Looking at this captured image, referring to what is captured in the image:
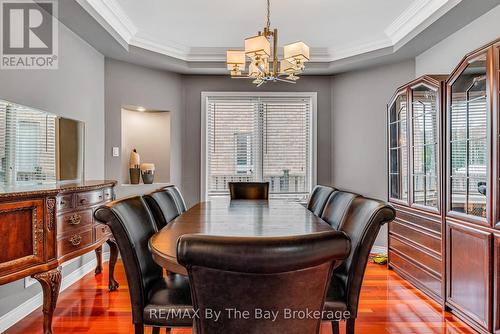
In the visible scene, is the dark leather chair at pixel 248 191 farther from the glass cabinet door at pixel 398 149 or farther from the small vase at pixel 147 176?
the glass cabinet door at pixel 398 149

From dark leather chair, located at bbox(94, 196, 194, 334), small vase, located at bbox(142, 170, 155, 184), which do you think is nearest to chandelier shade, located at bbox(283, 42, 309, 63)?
dark leather chair, located at bbox(94, 196, 194, 334)

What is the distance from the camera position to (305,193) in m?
4.77

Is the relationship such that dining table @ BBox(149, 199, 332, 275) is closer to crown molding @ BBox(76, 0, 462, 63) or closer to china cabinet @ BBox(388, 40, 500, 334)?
china cabinet @ BBox(388, 40, 500, 334)

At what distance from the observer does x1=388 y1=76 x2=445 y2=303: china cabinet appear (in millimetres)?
2719

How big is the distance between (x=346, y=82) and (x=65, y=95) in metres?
3.56

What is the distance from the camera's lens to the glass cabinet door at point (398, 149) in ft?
10.9

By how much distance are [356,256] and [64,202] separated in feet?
6.50

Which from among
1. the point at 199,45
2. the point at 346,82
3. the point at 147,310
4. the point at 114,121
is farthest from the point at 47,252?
the point at 346,82

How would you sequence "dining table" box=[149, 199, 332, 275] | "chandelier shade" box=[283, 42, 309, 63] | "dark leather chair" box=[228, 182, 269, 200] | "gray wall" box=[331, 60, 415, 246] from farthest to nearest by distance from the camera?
"gray wall" box=[331, 60, 415, 246] < "dark leather chair" box=[228, 182, 269, 200] < "chandelier shade" box=[283, 42, 309, 63] < "dining table" box=[149, 199, 332, 275]

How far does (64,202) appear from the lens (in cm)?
226

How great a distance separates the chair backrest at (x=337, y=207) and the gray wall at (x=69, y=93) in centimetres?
239

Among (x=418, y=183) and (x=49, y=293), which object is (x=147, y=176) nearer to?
(x=49, y=293)

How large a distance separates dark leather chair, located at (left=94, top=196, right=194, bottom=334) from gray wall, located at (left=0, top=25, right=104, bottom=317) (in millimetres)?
1422
